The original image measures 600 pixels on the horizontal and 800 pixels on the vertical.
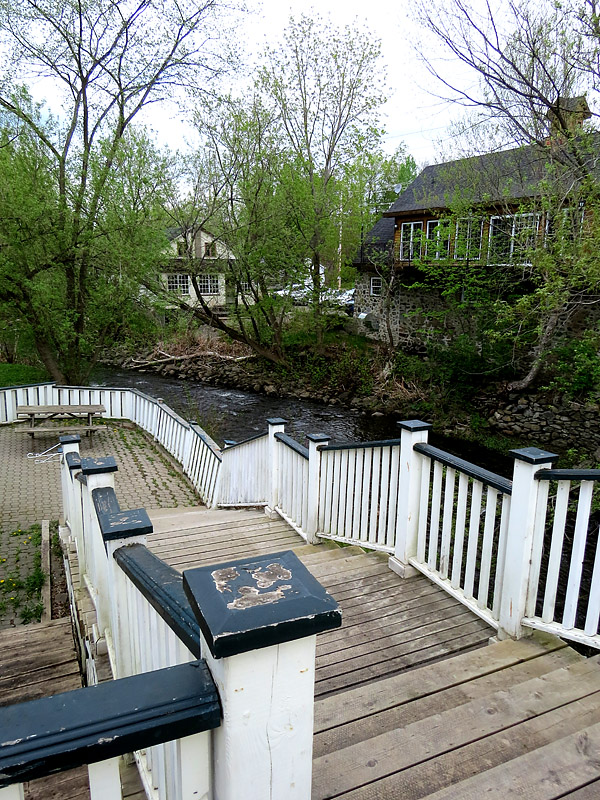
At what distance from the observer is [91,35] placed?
13320 millimetres

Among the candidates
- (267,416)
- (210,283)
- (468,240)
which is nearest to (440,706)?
(267,416)

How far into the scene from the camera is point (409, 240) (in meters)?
19.9

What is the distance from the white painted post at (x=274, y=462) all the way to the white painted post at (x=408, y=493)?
1989 mm

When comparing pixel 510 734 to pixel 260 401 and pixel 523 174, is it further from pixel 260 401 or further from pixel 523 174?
pixel 260 401

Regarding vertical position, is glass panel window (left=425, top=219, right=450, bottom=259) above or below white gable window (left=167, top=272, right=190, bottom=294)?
above

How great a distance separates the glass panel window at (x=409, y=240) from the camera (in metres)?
19.6

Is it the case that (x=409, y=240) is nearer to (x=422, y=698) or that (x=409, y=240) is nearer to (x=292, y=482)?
(x=292, y=482)

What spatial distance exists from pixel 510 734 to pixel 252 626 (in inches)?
69.6

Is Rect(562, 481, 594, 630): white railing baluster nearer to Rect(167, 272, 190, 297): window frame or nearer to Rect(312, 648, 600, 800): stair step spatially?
Rect(312, 648, 600, 800): stair step

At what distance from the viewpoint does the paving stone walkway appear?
602 centimetres

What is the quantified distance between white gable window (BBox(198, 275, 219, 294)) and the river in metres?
4.07

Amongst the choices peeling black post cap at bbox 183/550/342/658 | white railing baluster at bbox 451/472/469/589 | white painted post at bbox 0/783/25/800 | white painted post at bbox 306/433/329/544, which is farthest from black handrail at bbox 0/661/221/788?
white painted post at bbox 306/433/329/544

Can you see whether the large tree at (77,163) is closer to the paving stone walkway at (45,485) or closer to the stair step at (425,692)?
the paving stone walkway at (45,485)

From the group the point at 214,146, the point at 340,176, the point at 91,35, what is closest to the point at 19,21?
the point at 91,35
